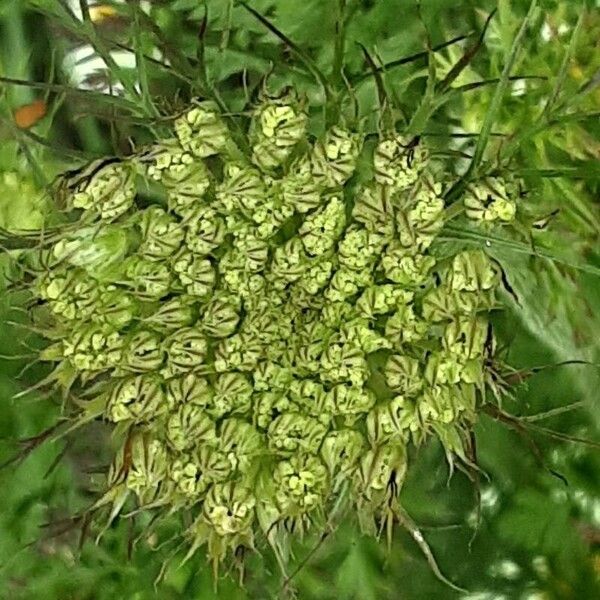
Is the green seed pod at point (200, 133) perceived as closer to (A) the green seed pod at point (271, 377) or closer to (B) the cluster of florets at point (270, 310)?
(B) the cluster of florets at point (270, 310)

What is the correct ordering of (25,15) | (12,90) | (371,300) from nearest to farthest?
(371,300)
(12,90)
(25,15)

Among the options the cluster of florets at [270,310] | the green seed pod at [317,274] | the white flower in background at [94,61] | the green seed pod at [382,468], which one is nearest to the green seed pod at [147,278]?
the cluster of florets at [270,310]

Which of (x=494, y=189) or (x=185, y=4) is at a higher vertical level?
(x=185, y=4)

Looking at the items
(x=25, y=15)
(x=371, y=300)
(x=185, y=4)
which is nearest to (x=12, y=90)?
(x=25, y=15)

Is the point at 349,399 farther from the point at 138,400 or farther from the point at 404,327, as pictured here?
the point at 138,400

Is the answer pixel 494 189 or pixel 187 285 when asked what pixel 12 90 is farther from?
pixel 494 189

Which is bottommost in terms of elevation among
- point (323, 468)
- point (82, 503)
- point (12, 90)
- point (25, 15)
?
point (82, 503)

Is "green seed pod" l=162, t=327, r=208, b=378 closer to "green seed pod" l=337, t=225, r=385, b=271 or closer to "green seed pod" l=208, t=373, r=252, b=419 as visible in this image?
"green seed pod" l=208, t=373, r=252, b=419

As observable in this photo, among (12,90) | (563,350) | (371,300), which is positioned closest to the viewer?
(371,300)
